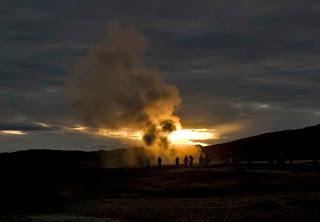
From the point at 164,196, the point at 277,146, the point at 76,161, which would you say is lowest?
the point at 164,196

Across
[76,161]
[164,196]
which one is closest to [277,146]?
[76,161]

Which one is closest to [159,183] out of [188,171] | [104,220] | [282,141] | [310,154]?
[188,171]

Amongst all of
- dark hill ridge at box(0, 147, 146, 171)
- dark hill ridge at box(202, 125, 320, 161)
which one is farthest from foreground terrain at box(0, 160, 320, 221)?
dark hill ridge at box(202, 125, 320, 161)

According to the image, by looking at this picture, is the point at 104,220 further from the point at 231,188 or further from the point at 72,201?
the point at 231,188

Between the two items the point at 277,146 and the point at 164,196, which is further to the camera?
the point at 277,146

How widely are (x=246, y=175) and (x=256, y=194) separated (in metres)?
14.0

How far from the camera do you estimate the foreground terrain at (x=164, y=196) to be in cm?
4309

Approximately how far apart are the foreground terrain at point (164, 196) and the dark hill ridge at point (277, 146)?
61440mm

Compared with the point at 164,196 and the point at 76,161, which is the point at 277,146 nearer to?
the point at 76,161

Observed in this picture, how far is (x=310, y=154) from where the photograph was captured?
138 metres

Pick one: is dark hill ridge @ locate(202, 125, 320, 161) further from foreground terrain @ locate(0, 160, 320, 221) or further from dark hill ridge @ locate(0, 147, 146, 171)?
foreground terrain @ locate(0, 160, 320, 221)

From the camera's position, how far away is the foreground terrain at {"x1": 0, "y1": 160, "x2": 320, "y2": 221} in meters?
43.1

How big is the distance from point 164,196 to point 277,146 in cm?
10214

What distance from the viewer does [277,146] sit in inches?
6191
